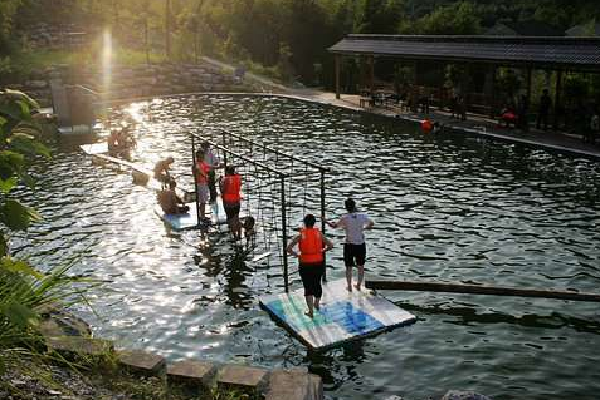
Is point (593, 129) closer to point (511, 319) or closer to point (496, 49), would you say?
point (496, 49)

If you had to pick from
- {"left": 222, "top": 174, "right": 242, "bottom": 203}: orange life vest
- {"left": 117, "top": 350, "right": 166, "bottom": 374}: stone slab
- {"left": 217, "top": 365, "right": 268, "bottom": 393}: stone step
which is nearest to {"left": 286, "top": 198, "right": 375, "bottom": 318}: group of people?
{"left": 217, "top": 365, "right": 268, "bottom": 393}: stone step

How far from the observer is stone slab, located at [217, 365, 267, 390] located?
893 cm

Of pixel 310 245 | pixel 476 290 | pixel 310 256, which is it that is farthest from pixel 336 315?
pixel 476 290

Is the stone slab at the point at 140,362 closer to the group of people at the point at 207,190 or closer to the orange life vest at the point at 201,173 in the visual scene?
the group of people at the point at 207,190

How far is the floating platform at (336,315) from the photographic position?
40.3 feet

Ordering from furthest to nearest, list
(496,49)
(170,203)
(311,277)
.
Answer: (496,49)
(170,203)
(311,277)

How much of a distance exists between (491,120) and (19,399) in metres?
31.9

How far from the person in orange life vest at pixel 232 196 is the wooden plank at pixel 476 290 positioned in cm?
490

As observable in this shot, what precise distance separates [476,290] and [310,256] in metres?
4.22

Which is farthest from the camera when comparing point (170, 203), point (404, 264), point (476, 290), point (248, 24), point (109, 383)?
point (248, 24)

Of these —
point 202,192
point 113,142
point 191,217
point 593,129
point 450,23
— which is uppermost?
point 450,23

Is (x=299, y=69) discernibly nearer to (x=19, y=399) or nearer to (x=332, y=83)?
(x=332, y=83)

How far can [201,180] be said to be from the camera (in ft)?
62.5

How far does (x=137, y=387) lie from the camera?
856cm
